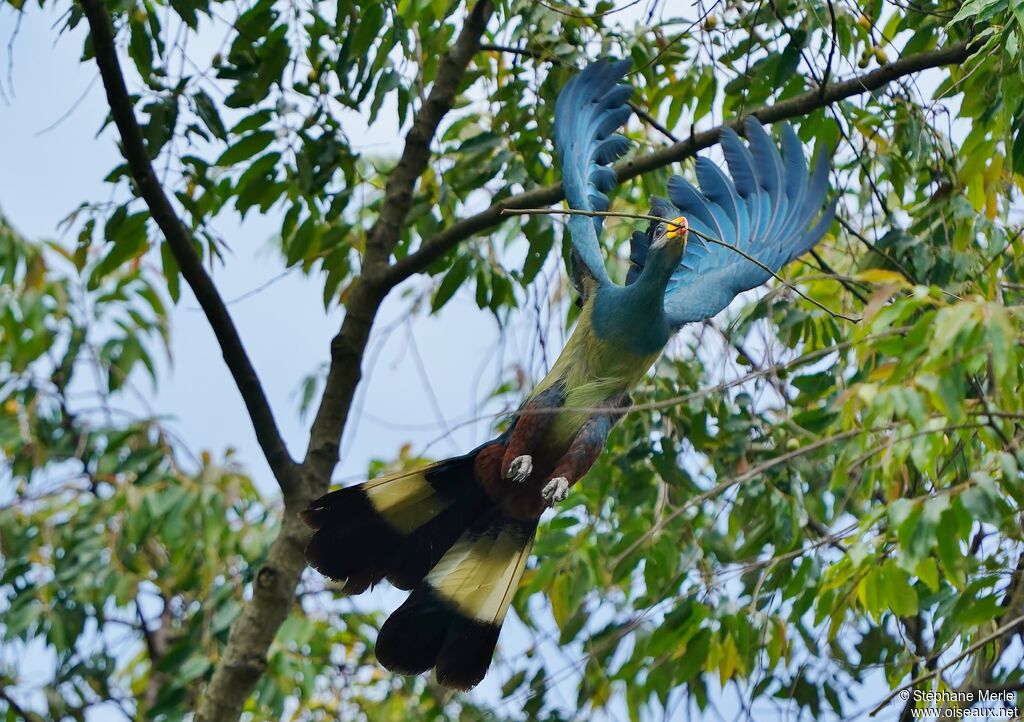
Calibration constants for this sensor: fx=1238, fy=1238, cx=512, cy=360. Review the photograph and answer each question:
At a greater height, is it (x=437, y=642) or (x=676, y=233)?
(x=676, y=233)

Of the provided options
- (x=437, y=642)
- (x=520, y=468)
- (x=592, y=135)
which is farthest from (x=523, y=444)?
(x=592, y=135)

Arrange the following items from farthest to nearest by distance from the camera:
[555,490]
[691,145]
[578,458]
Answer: [691,145]
[578,458]
[555,490]

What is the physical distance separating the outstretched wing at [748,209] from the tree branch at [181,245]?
1132mm

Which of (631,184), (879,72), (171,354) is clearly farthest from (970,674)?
(171,354)

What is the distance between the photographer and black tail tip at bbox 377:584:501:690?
3.02 meters

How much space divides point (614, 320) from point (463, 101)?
4.97 ft

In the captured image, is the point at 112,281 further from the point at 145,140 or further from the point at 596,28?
the point at 596,28

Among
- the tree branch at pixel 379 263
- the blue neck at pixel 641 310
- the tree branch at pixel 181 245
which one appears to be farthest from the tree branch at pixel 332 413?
the blue neck at pixel 641 310

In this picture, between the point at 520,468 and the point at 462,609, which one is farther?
the point at 462,609

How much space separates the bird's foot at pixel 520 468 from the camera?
2.85m

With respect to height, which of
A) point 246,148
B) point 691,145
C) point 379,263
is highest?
point 246,148

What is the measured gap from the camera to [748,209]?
3271mm

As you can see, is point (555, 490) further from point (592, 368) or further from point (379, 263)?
point (379, 263)

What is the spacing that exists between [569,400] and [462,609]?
594 mm
